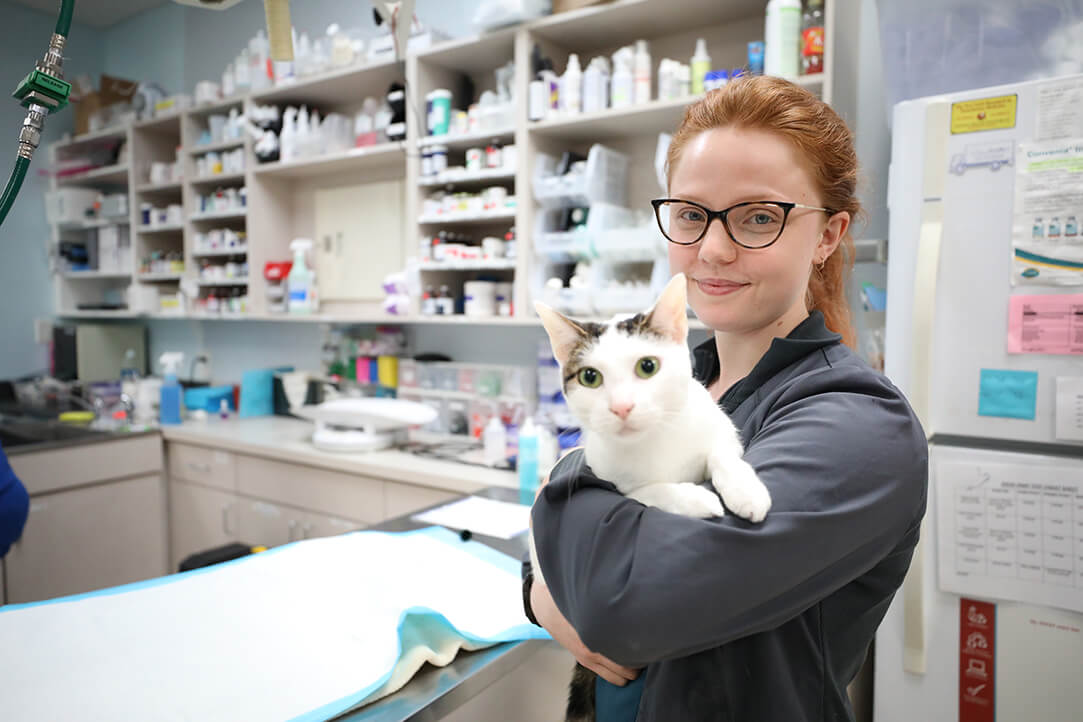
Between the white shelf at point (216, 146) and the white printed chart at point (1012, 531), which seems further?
A: the white shelf at point (216, 146)

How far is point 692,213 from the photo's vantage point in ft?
2.66

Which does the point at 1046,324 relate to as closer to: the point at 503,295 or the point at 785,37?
the point at 785,37

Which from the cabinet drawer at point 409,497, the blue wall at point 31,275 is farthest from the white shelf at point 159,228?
the cabinet drawer at point 409,497

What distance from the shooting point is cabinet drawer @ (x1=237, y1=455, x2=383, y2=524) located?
2512mm

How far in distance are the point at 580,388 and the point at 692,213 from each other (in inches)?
12.3

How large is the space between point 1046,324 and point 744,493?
1.24 metres

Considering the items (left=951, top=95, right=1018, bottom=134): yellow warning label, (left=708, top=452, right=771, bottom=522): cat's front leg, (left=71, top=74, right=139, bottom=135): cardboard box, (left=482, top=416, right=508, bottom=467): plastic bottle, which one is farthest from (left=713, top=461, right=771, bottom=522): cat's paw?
(left=71, top=74, right=139, bottom=135): cardboard box

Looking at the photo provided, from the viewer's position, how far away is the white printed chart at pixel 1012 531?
4.53 feet

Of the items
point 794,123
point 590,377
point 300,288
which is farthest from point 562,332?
point 300,288

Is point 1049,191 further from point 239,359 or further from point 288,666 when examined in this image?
point 239,359

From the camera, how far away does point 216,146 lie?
3.46 meters

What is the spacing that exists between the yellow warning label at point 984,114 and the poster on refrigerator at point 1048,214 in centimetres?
7

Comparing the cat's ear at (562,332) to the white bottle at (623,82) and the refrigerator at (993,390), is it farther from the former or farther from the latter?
the white bottle at (623,82)

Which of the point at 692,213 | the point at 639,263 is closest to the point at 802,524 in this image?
the point at 692,213
